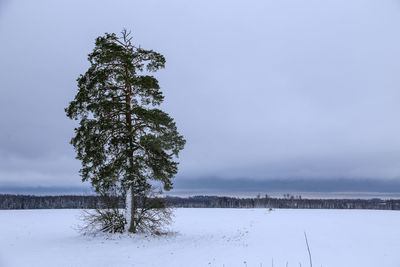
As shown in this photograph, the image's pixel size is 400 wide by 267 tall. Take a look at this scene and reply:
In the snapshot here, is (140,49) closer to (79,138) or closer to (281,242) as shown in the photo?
(79,138)

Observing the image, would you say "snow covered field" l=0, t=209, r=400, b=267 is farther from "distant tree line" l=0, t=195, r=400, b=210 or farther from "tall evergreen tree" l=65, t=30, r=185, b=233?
"distant tree line" l=0, t=195, r=400, b=210

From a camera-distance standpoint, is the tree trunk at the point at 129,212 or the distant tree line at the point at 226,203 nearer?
the tree trunk at the point at 129,212

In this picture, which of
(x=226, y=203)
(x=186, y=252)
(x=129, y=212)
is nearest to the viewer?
(x=186, y=252)

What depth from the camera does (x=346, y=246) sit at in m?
18.9

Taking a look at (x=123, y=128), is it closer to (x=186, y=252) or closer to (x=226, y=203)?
(x=186, y=252)

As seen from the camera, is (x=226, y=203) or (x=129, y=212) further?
(x=226, y=203)

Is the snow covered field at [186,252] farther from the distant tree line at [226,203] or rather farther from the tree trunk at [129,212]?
the distant tree line at [226,203]

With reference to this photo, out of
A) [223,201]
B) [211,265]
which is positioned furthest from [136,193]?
[223,201]

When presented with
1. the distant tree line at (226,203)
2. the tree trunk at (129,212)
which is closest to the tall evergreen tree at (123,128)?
the tree trunk at (129,212)

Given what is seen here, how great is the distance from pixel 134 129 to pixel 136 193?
472 centimetres

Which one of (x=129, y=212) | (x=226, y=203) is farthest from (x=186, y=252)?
(x=226, y=203)

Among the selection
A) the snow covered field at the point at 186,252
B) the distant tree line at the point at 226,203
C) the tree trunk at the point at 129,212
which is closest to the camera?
the snow covered field at the point at 186,252

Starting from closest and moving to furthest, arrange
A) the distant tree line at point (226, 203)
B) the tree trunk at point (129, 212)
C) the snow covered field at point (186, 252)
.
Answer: the snow covered field at point (186, 252) → the tree trunk at point (129, 212) → the distant tree line at point (226, 203)

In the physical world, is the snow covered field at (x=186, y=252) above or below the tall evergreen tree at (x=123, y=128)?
below
